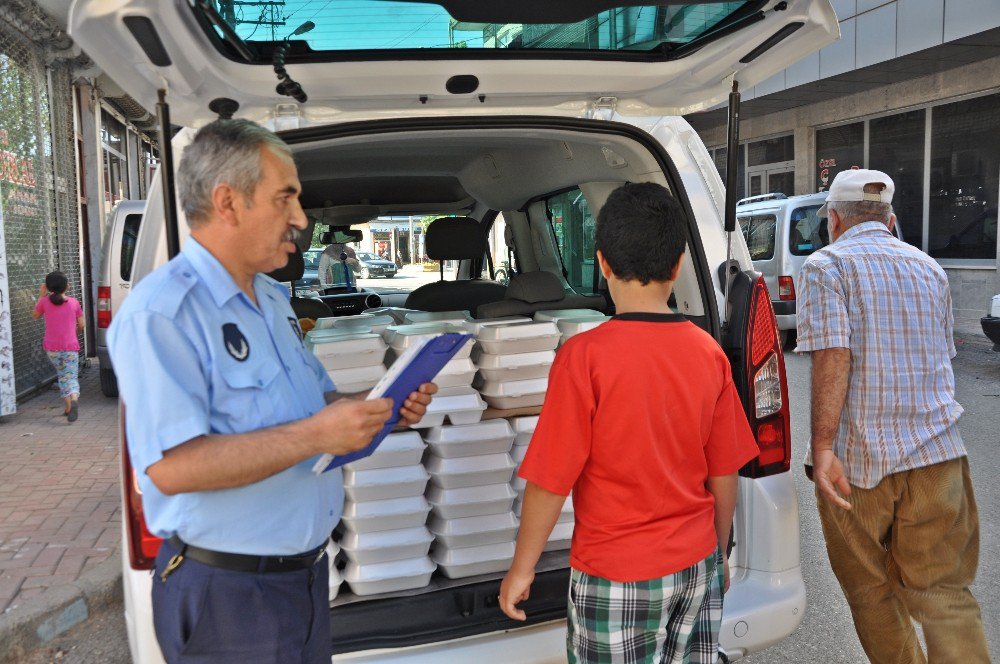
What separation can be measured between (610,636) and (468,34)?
1613 millimetres

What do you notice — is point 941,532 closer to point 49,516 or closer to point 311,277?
point 49,516

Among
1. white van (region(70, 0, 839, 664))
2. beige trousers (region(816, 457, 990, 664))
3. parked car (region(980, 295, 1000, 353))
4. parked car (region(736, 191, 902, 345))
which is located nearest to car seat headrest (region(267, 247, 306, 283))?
white van (region(70, 0, 839, 664))

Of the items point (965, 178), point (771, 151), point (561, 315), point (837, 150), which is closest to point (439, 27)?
point (561, 315)

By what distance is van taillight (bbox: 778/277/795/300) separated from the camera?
36.1 feet

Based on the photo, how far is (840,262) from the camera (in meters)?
2.54

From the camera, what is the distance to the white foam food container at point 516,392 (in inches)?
114

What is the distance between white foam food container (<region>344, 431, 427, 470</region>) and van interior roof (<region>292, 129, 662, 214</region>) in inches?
38.4

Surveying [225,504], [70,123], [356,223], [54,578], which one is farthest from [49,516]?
[70,123]

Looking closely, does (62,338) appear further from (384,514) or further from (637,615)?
(637,615)

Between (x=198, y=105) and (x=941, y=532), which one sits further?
(x=941, y=532)

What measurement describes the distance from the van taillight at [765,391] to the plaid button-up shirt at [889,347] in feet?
0.46

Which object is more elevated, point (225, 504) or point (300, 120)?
point (300, 120)

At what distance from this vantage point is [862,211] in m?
2.66

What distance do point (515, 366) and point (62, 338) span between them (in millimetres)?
6619
